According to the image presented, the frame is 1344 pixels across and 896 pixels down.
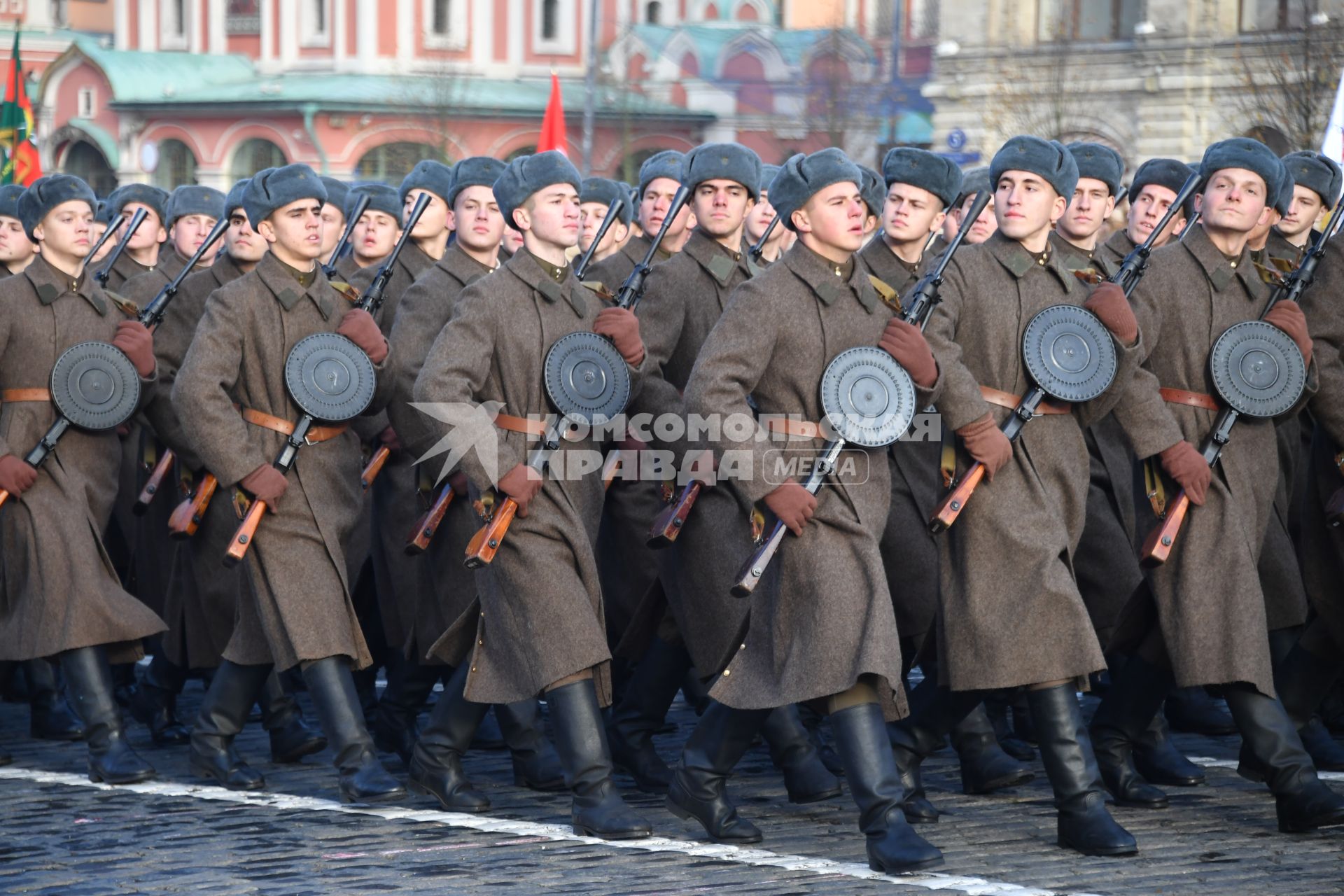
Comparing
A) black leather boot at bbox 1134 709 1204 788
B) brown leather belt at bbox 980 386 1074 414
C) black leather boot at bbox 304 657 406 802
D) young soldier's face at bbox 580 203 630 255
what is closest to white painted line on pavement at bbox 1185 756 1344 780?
black leather boot at bbox 1134 709 1204 788

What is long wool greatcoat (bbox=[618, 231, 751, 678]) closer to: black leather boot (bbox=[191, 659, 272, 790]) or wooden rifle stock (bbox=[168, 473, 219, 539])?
black leather boot (bbox=[191, 659, 272, 790])

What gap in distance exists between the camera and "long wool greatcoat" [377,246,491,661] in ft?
23.1

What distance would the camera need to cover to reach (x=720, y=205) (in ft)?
24.0

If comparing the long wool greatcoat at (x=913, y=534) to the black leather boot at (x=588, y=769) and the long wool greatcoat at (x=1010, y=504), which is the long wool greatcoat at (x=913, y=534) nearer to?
the long wool greatcoat at (x=1010, y=504)

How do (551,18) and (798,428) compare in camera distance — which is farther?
(551,18)

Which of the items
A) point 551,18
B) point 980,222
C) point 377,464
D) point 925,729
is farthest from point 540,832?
point 551,18

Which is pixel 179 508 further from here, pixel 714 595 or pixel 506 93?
pixel 506 93

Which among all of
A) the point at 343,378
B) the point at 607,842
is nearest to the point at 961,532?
the point at 607,842

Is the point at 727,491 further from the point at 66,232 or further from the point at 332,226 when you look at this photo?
the point at 332,226

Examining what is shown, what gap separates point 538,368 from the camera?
6402 millimetres

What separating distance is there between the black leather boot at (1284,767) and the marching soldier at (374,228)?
4.15 metres

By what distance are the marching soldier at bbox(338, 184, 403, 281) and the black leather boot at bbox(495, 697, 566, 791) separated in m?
2.64

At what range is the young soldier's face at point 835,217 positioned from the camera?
6.10 metres

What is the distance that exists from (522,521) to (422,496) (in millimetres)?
1179
